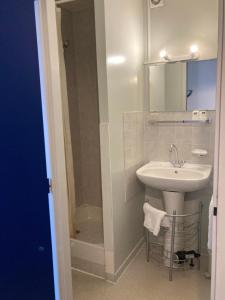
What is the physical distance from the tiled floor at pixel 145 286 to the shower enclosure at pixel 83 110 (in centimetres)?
40

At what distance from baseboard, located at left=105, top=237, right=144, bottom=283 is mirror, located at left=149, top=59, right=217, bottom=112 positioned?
1378 mm

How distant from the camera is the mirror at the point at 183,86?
2.35 metres

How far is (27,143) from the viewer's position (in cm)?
130

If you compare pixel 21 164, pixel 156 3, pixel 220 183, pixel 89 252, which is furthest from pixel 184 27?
pixel 89 252

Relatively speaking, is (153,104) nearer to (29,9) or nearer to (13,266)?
(29,9)

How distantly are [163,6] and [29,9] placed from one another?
1.58 m

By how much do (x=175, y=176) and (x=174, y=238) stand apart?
55cm

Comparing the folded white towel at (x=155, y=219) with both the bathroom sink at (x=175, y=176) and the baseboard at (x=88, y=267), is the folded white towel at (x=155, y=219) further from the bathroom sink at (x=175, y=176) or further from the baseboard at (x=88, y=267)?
the baseboard at (x=88, y=267)

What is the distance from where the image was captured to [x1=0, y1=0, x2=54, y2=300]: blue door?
3.88 feet

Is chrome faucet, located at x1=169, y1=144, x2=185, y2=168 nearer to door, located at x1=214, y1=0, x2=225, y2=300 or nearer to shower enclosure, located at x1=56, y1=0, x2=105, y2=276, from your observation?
shower enclosure, located at x1=56, y1=0, x2=105, y2=276

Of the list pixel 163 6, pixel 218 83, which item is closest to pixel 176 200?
pixel 218 83

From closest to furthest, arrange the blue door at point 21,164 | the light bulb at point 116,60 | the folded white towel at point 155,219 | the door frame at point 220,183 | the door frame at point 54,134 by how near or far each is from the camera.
A: the door frame at point 220,183
the blue door at point 21,164
the door frame at point 54,134
the light bulb at point 116,60
the folded white towel at point 155,219

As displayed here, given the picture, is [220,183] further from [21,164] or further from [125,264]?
[125,264]

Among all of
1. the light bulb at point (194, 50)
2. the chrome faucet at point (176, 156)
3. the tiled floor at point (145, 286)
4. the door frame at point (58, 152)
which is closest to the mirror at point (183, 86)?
the light bulb at point (194, 50)
